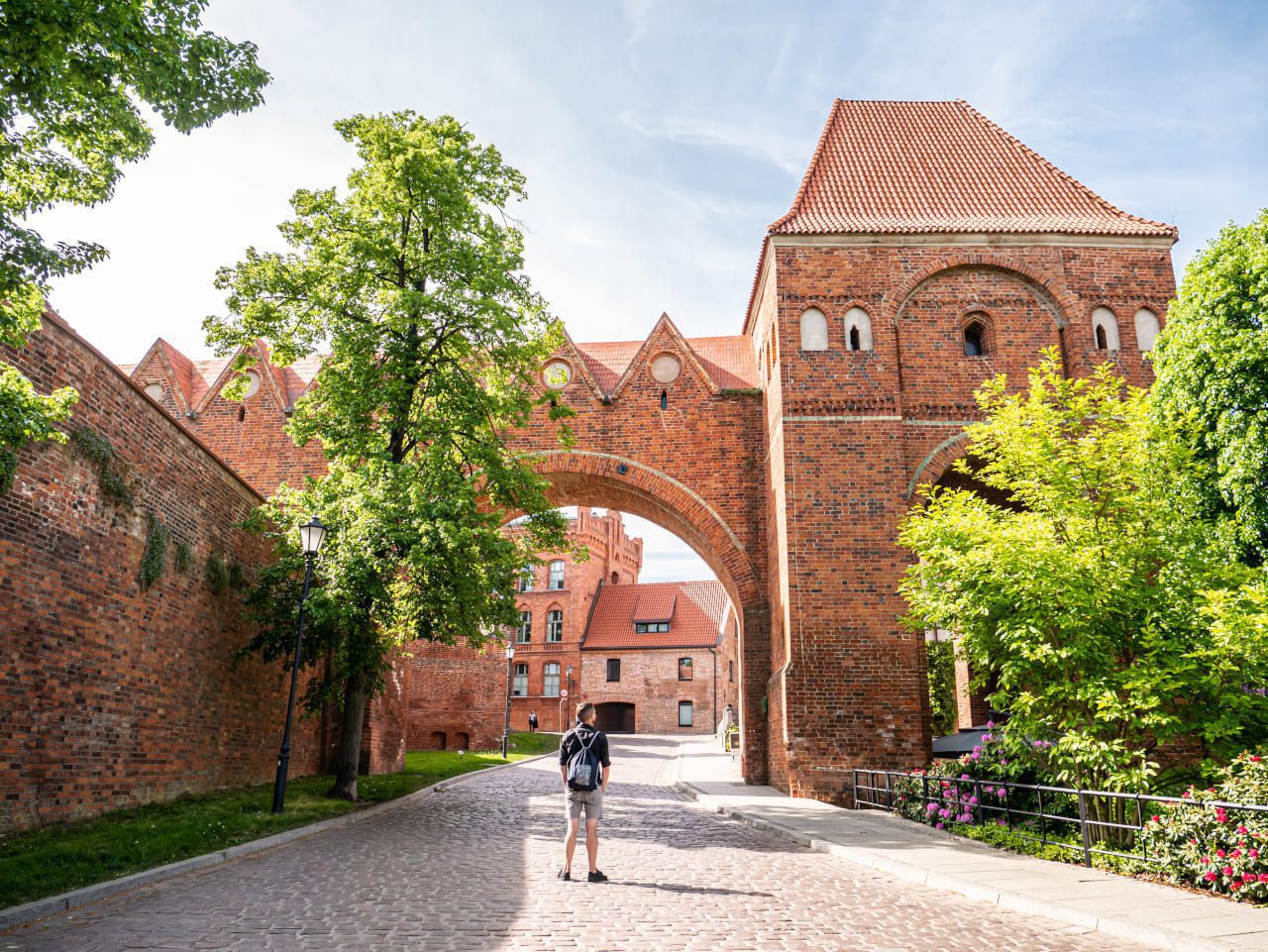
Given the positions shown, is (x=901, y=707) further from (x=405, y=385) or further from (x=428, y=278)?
(x=428, y=278)

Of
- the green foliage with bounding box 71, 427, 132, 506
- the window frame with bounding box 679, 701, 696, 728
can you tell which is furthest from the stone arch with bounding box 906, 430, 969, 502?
the window frame with bounding box 679, 701, 696, 728

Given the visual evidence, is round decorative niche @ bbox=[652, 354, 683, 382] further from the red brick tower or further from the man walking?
the man walking

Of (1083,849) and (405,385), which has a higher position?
(405,385)

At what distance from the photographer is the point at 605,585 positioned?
58000mm

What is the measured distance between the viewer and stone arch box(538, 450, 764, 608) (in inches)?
750

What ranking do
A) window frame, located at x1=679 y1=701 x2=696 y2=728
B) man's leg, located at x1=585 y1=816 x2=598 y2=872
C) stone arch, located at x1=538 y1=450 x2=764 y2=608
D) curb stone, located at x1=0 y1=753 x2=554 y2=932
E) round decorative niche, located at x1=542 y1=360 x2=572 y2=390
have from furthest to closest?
1. window frame, located at x1=679 y1=701 x2=696 y2=728
2. round decorative niche, located at x1=542 y1=360 x2=572 y2=390
3. stone arch, located at x1=538 y1=450 x2=764 y2=608
4. man's leg, located at x1=585 y1=816 x2=598 y2=872
5. curb stone, located at x1=0 y1=753 x2=554 y2=932

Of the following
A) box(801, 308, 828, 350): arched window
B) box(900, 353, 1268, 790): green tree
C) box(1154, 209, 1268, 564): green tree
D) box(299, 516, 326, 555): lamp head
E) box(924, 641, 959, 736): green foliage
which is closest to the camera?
box(900, 353, 1268, 790): green tree

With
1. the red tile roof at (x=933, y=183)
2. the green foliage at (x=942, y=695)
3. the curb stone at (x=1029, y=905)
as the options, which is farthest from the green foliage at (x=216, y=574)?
the green foliage at (x=942, y=695)

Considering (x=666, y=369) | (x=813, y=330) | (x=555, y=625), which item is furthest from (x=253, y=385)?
(x=555, y=625)

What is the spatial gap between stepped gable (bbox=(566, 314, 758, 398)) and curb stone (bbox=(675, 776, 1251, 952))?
37.2 ft

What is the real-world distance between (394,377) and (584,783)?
29.3 feet

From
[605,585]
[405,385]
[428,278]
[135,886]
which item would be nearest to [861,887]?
[135,886]

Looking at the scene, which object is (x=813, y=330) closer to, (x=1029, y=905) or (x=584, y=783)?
(x=584, y=783)

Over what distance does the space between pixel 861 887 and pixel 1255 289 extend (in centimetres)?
1161
